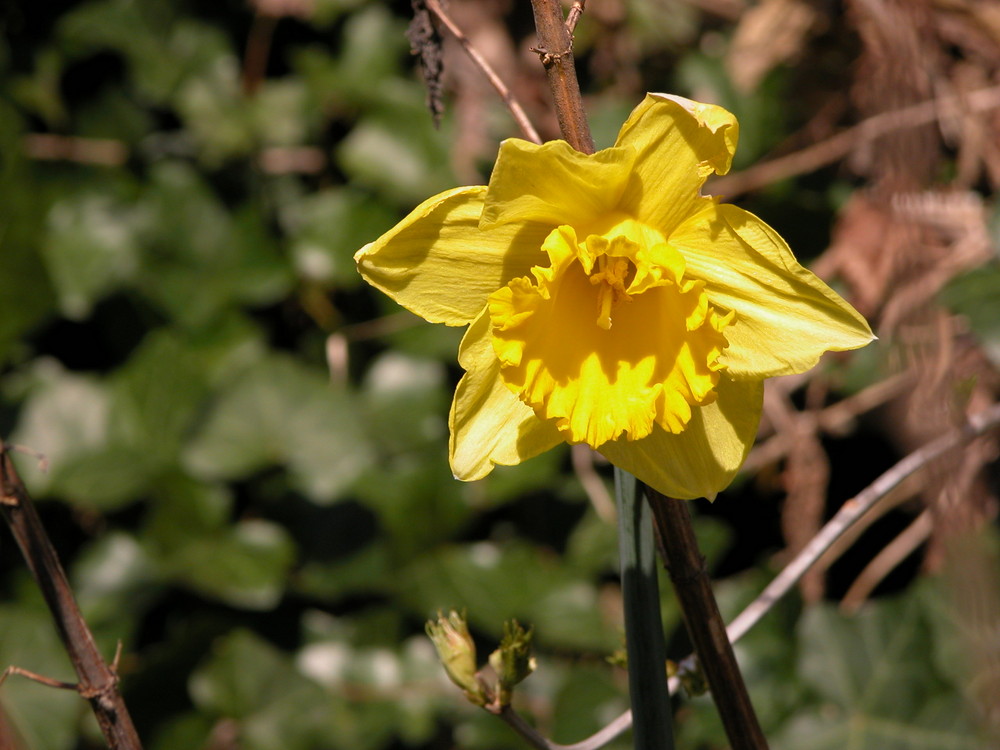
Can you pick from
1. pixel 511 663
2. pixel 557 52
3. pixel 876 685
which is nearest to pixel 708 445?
pixel 511 663

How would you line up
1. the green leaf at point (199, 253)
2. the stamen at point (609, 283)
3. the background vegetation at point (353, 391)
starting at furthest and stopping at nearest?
the green leaf at point (199, 253) < the background vegetation at point (353, 391) < the stamen at point (609, 283)

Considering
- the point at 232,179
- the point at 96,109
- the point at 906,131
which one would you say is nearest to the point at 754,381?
the point at 906,131

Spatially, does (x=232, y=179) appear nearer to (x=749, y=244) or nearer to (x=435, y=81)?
(x=435, y=81)

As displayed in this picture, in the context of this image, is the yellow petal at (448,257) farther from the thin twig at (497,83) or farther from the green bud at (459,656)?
the green bud at (459,656)

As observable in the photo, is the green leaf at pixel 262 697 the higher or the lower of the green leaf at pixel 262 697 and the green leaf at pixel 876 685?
the lower

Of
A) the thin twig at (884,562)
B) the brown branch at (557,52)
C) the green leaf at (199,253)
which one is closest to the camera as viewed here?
the brown branch at (557,52)

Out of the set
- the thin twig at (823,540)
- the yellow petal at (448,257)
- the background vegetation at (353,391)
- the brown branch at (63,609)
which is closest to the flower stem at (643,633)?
the thin twig at (823,540)
